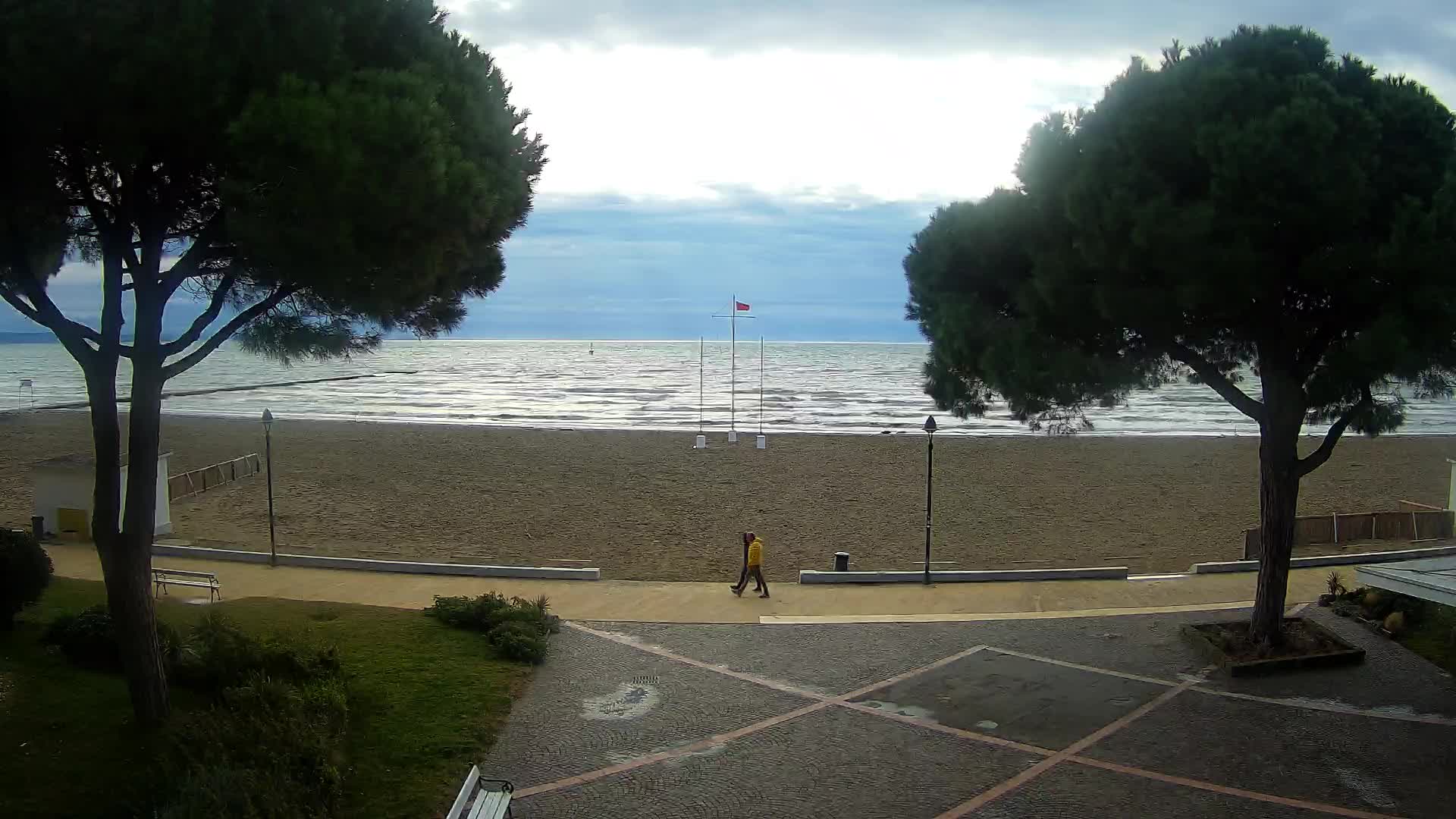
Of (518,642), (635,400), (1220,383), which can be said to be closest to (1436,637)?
(1220,383)

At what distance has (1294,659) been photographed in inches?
471

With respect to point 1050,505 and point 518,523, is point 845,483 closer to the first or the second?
point 1050,505

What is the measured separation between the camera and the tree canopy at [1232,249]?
31.8 ft

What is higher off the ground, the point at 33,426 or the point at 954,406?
the point at 954,406

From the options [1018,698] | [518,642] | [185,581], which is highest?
[518,642]

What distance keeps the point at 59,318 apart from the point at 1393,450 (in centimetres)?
4891

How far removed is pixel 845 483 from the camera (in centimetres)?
3141

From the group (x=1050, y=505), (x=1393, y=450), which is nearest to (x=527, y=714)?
(x=1050, y=505)

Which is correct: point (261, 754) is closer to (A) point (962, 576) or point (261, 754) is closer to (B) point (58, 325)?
(B) point (58, 325)

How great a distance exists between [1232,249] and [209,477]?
29402 millimetres

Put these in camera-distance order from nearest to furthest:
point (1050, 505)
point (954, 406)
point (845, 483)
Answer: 1. point (954, 406)
2. point (1050, 505)
3. point (845, 483)

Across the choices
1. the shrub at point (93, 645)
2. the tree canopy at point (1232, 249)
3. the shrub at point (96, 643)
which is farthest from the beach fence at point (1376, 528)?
the shrub at point (93, 645)

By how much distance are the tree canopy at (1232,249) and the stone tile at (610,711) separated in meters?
4.91

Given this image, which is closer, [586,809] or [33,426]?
[586,809]
